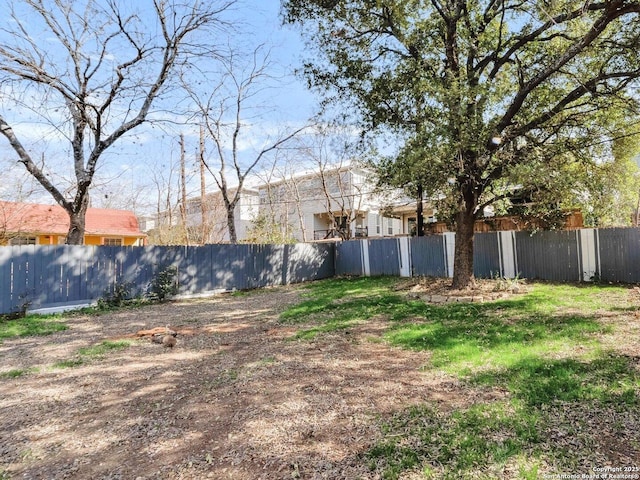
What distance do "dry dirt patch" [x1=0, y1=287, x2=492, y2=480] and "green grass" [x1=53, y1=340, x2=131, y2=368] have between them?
0.14 meters

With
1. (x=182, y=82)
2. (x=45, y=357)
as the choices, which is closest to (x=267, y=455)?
(x=45, y=357)

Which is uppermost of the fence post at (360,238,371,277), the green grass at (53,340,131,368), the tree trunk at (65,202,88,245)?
the tree trunk at (65,202,88,245)

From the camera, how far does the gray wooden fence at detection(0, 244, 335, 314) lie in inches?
307

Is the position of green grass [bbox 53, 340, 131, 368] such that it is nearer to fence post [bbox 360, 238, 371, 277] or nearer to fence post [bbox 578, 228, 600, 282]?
fence post [bbox 360, 238, 371, 277]

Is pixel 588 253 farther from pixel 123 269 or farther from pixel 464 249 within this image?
pixel 123 269

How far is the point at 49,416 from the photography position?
3.17m

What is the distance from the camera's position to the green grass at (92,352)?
463 centimetres

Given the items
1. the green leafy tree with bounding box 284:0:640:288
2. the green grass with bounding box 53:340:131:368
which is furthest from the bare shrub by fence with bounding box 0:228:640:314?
the green grass with bounding box 53:340:131:368

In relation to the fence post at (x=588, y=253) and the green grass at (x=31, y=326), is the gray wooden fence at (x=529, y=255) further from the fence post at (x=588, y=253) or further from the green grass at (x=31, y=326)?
the green grass at (x=31, y=326)

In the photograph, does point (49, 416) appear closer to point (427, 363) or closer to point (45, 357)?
point (45, 357)

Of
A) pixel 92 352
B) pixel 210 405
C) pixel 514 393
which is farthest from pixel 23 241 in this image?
pixel 514 393

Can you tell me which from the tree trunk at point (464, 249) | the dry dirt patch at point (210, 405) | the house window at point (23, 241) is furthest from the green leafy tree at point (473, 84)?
the house window at point (23, 241)

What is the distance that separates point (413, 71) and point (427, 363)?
5923 mm

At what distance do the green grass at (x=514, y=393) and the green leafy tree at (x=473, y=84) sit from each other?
9.16ft
